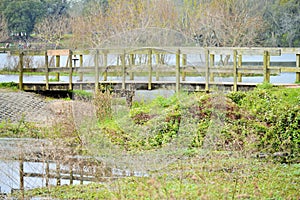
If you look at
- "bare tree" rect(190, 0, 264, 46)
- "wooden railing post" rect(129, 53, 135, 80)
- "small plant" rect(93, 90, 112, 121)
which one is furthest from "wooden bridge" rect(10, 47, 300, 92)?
"bare tree" rect(190, 0, 264, 46)

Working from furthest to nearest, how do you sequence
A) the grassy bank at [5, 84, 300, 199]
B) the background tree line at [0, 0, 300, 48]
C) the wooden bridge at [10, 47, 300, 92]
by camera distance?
1. the background tree line at [0, 0, 300, 48]
2. the wooden bridge at [10, 47, 300, 92]
3. the grassy bank at [5, 84, 300, 199]

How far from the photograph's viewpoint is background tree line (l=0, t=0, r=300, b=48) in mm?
34250

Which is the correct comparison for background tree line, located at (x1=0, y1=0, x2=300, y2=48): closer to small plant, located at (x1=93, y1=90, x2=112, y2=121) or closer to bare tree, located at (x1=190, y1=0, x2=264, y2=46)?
bare tree, located at (x1=190, y1=0, x2=264, y2=46)

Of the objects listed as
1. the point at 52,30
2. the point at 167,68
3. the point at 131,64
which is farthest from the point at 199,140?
the point at 52,30

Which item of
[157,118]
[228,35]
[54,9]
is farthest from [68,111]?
[54,9]

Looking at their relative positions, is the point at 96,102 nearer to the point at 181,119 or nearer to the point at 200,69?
the point at 181,119

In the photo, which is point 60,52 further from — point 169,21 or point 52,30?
point 52,30

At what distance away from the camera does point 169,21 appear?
33.4 meters

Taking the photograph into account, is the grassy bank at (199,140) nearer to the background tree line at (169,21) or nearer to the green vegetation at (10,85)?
the green vegetation at (10,85)

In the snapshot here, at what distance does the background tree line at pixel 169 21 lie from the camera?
112 feet

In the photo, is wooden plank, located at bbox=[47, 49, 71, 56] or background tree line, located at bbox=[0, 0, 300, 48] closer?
wooden plank, located at bbox=[47, 49, 71, 56]

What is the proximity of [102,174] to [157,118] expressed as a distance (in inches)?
116

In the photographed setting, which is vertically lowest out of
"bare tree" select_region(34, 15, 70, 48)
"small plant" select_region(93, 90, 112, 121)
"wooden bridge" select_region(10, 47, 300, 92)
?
"small plant" select_region(93, 90, 112, 121)

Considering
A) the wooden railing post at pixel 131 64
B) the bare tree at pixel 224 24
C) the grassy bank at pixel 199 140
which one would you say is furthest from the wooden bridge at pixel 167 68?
the bare tree at pixel 224 24
